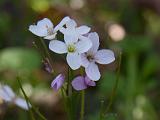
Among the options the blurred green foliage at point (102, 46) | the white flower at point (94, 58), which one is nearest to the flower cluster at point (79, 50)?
the white flower at point (94, 58)

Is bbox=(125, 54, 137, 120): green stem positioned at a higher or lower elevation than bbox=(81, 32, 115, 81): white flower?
lower

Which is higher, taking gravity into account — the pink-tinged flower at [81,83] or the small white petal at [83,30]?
the small white petal at [83,30]

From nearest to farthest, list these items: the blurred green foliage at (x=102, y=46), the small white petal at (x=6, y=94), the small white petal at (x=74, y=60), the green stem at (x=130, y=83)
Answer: the small white petal at (x=74, y=60), the small white petal at (x=6, y=94), the green stem at (x=130, y=83), the blurred green foliage at (x=102, y=46)

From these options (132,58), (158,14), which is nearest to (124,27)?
(158,14)

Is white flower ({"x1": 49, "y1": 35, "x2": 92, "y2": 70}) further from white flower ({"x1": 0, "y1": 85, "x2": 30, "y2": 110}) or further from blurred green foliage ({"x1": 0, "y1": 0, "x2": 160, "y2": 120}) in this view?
blurred green foliage ({"x1": 0, "y1": 0, "x2": 160, "y2": 120})

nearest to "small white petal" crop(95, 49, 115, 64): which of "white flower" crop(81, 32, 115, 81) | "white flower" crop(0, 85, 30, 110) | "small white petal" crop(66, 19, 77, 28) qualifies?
"white flower" crop(81, 32, 115, 81)

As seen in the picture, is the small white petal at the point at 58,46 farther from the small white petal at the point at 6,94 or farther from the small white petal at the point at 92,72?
the small white petal at the point at 6,94

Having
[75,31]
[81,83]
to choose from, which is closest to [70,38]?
[75,31]
